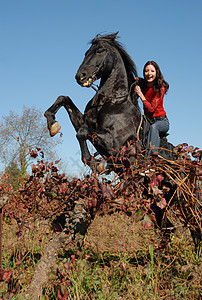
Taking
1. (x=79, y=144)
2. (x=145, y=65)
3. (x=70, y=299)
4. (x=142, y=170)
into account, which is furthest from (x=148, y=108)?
(x=70, y=299)

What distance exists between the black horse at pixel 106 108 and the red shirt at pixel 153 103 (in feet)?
0.52

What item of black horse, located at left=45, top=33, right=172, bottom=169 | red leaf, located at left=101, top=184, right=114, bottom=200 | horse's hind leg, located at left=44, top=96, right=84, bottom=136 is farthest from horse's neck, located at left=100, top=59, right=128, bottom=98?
red leaf, located at left=101, top=184, right=114, bottom=200

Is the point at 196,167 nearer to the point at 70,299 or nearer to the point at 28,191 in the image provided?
the point at 70,299

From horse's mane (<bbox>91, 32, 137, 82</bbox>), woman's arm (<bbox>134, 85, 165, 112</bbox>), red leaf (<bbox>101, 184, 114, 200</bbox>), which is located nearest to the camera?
red leaf (<bbox>101, 184, 114, 200</bbox>)

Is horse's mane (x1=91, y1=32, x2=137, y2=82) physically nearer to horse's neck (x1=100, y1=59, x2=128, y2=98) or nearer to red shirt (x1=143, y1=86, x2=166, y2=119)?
horse's neck (x1=100, y1=59, x2=128, y2=98)

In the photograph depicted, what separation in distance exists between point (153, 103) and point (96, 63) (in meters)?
1.00

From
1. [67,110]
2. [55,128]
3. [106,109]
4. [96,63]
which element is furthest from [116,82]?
[55,128]

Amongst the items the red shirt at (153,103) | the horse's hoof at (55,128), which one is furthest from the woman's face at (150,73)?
the horse's hoof at (55,128)

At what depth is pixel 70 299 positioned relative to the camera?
2.65 meters

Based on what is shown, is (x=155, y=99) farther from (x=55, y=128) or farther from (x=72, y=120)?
(x=55, y=128)

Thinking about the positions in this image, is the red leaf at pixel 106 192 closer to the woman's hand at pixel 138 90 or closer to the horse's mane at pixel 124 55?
the woman's hand at pixel 138 90

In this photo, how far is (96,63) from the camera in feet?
15.1

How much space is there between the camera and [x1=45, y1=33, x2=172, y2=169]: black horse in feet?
14.4

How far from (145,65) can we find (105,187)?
8.86ft
